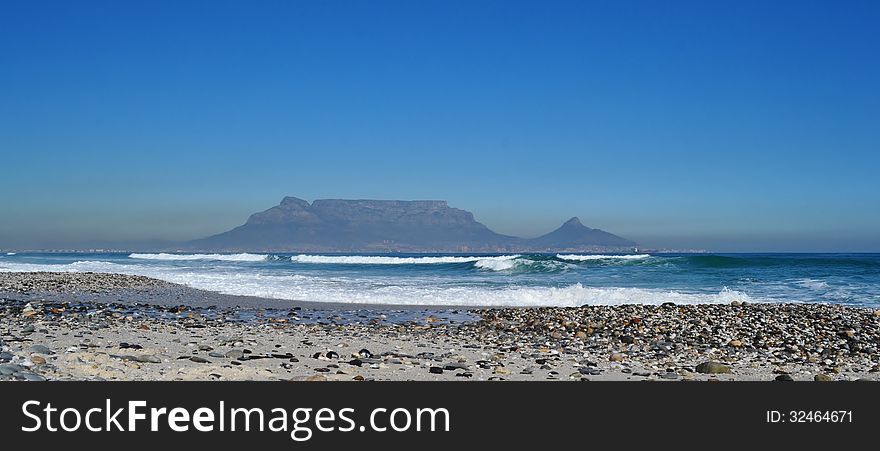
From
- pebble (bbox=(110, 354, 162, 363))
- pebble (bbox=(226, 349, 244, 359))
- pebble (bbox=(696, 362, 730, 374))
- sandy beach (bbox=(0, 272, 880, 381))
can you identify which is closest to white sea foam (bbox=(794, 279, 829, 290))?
sandy beach (bbox=(0, 272, 880, 381))

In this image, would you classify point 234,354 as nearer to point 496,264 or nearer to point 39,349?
point 39,349

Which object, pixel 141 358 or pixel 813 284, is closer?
pixel 141 358

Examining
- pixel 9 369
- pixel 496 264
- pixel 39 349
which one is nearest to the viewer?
pixel 9 369

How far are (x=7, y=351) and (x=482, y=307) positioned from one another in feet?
38.8

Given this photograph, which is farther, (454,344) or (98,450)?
(454,344)

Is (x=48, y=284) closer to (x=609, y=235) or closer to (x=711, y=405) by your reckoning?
(x=711, y=405)

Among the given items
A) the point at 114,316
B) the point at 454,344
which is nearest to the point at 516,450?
the point at 454,344

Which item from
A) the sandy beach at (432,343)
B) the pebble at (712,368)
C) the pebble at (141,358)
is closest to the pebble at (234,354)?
the sandy beach at (432,343)

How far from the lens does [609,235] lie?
Result: 19288 cm

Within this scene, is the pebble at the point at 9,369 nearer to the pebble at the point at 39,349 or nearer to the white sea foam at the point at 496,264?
the pebble at the point at 39,349

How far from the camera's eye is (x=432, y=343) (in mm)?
10805

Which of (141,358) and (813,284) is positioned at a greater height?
(141,358)

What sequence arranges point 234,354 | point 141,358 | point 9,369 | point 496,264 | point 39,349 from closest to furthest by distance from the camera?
point 9,369 < point 141,358 < point 39,349 < point 234,354 < point 496,264

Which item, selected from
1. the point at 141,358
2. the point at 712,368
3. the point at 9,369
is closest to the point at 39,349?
the point at 141,358
